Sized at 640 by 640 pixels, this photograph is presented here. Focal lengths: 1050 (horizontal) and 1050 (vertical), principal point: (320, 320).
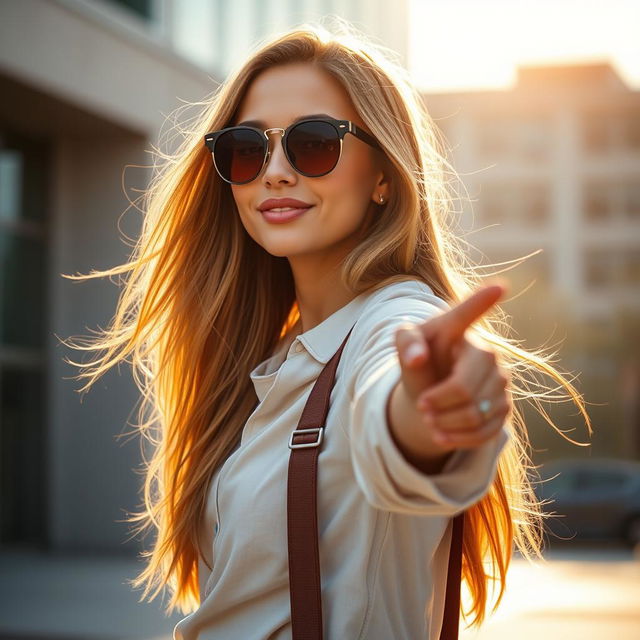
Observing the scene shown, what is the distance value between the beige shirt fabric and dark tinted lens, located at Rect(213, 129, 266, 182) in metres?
0.40

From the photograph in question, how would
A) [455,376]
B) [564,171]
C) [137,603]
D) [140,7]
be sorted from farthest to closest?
[564,171] → [140,7] → [137,603] → [455,376]

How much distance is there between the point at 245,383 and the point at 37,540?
1340 centimetres

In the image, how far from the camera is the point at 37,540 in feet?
49.3

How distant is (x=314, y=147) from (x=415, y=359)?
3.18ft

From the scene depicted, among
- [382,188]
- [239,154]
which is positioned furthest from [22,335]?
[382,188]

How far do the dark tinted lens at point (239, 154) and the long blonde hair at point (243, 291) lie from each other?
130 millimetres

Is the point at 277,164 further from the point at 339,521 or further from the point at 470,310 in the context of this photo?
the point at 470,310

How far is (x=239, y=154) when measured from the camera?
2309mm

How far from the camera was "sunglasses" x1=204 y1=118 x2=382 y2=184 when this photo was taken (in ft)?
7.13

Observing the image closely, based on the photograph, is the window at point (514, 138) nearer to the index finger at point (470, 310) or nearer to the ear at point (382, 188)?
the ear at point (382, 188)

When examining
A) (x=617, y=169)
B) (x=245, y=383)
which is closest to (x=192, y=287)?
(x=245, y=383)

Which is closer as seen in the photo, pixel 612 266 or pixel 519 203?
pixel 612 266

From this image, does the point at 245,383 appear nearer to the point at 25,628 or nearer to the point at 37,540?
the point at 25,628

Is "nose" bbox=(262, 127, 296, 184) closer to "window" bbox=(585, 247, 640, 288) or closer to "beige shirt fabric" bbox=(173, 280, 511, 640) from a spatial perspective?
"beige shirt fabric" bbox=(173, 280, 511, 640)
